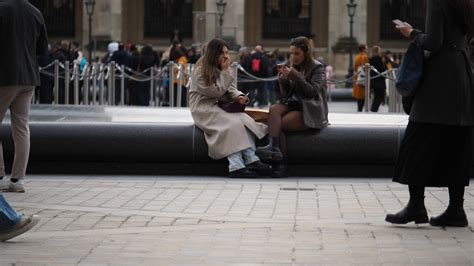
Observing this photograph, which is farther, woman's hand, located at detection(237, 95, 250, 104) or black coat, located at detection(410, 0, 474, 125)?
woman's hand, located at detection(237, 95, 250, 104)

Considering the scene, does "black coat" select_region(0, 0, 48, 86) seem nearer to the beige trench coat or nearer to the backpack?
the beige trench coat

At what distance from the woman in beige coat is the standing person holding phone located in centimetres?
20

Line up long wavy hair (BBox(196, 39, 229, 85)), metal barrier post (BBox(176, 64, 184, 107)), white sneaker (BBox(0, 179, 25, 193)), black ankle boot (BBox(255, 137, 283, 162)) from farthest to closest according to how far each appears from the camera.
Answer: metal barrier post (BBox(176, 64, 184, 107)), long wavy hair (BBox(196, 39, 229, 85)), black ankle boot (BBox(255, 137, 283, 162)), white sneaker (BBox(0, 179, 25, 193))

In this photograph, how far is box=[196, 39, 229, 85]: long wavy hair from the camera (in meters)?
13.3

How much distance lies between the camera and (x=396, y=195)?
11562 millimetres

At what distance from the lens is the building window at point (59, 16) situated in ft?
173

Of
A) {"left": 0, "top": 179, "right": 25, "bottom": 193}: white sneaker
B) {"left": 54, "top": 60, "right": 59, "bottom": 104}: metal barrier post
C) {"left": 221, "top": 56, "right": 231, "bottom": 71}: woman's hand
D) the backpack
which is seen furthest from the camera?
the backpack

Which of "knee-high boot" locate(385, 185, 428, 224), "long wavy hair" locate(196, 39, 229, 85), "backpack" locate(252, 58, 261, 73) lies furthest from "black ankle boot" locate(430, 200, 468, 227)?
"backpack" locate(252, 58, 261, 73)

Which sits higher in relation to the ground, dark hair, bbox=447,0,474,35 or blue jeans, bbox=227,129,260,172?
dark hair, bbox=447,0,474,35

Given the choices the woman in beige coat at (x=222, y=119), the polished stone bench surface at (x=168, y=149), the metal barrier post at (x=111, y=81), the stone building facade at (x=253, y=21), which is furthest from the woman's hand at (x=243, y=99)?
the stone building facade at (x=253, y=21)

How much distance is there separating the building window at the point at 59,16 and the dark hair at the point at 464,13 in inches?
1748

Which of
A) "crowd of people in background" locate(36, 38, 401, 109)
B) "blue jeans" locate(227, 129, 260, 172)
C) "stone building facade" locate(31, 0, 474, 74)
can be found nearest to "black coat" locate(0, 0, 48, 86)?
"blue jeans" locate(227, 129, 260, 172)

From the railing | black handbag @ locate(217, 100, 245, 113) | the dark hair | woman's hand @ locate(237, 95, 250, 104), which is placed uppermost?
the dark hair

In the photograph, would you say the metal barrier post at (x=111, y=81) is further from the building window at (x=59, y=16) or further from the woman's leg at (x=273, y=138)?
the building window at (x=59, y=16)
